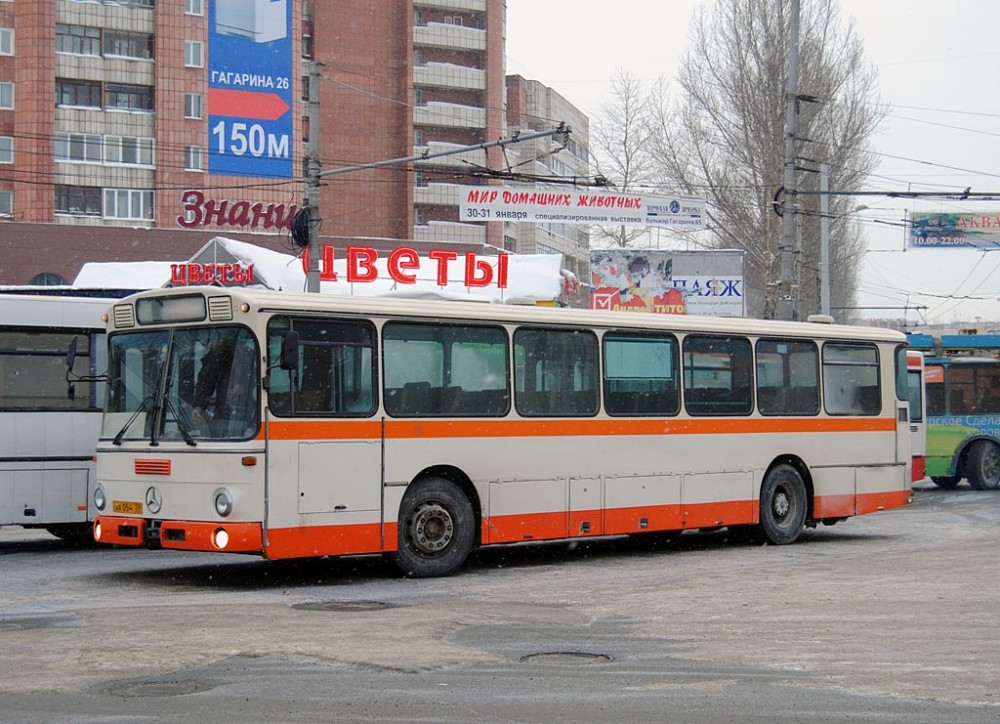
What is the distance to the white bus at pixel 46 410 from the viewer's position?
52.1 feet

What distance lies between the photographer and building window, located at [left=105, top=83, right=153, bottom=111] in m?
56.2

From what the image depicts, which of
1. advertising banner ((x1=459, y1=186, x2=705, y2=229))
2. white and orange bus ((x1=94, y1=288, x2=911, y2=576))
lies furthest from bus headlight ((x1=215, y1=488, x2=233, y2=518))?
advertising banner ((x1=459, y1=186, x2=705, y2=229))

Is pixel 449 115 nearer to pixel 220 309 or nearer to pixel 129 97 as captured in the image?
pixel 129 97

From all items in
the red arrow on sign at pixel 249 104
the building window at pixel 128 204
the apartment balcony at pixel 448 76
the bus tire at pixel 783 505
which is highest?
the apartment balcony at pixel 448 76

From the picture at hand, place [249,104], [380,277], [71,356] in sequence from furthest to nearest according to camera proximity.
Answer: [249,104], [380,277], [71,356]

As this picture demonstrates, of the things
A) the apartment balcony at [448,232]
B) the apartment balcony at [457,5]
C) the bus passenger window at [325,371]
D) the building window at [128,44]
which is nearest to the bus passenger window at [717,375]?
the bus passenger window at [325,371]

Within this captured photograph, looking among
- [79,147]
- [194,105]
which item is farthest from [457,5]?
[79,147]

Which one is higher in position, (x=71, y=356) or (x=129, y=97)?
(x=129, y=97)

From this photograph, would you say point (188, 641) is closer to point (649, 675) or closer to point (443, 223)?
point (649, 675)

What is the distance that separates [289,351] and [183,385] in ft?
4.04

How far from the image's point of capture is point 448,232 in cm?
7356

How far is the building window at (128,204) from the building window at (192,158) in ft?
6.04

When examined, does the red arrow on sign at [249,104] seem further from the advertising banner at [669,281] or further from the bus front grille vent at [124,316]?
the bus front grille vent at [124,316]

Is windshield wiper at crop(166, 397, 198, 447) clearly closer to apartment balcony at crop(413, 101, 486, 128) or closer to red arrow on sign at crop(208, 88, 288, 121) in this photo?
red arrow on sign at crop(208, 88, 288, 121)
